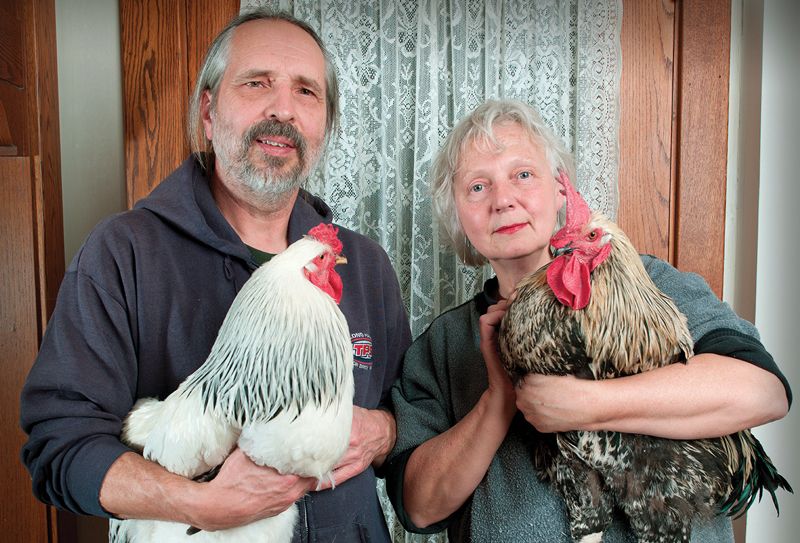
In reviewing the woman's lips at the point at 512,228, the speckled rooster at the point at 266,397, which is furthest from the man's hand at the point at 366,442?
the woman's lips at the point at 512,228

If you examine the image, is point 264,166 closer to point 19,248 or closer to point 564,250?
point 564,250

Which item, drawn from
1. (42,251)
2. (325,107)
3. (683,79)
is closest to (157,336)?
(325,107)

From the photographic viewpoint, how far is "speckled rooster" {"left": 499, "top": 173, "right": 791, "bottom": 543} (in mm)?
1142

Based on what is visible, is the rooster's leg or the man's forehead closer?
the rooster's leg

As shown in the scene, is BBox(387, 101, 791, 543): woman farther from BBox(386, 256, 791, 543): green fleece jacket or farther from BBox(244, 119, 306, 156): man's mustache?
BBox(244, 119, 306, 156): man's mustache

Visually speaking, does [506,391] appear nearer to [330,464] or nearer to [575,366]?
[575,366]

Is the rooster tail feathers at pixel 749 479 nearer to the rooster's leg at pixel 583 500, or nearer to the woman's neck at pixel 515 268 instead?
the rooster's leg at pixel 583 500

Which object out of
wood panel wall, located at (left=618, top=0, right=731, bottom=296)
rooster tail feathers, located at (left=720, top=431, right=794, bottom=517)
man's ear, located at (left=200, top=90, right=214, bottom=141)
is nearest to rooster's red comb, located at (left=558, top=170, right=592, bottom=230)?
rooster tail feathers, located at (left=720, top=431, right=794, bottom=517)

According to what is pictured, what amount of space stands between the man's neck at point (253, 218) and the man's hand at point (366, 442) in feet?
1.78

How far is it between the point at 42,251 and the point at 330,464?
150cm

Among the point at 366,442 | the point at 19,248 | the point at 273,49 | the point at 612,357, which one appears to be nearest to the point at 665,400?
the point at 612,357

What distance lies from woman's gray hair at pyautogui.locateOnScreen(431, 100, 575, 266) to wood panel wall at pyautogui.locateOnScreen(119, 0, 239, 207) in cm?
108

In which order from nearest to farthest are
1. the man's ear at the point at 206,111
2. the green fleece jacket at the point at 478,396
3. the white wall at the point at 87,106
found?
the green fleece jacket at the point at 478,396
the man's ear at the point at 206,111
the white wall at the point at 87,106

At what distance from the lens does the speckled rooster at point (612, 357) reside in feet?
3.75
